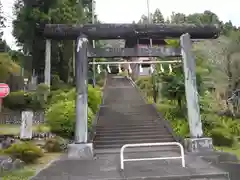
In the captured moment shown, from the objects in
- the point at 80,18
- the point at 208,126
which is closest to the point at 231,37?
the point at 208,126

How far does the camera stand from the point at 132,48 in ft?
43.5

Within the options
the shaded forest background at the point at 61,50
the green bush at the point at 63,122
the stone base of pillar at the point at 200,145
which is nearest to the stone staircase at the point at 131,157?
the stone base of pillar at the point at 200,145

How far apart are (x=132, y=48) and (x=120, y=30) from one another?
101 centimetres

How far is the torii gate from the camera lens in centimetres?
1262

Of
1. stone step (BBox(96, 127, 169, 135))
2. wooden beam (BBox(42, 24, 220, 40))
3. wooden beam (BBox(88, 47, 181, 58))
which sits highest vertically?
wooden beam (BBox(42, 24, 220, 40))

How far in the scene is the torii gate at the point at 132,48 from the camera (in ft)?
41.4

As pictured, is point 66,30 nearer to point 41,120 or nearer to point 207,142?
point 207,142

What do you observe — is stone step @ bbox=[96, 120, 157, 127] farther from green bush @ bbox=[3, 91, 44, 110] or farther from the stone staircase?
green bush @ bbox=[3, 91, 44, 110]

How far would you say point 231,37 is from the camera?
24922 millimetres

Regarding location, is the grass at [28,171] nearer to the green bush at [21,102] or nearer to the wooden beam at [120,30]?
the wooden beam at [120,30]

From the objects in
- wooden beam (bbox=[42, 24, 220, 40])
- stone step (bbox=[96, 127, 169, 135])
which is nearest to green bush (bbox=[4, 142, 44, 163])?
wooden beam (bbox=[42, 24, 220, 40])

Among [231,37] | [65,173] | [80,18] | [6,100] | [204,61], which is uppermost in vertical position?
[80,18]

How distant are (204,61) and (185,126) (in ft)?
28.3

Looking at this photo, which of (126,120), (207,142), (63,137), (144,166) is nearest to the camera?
(144,166)
